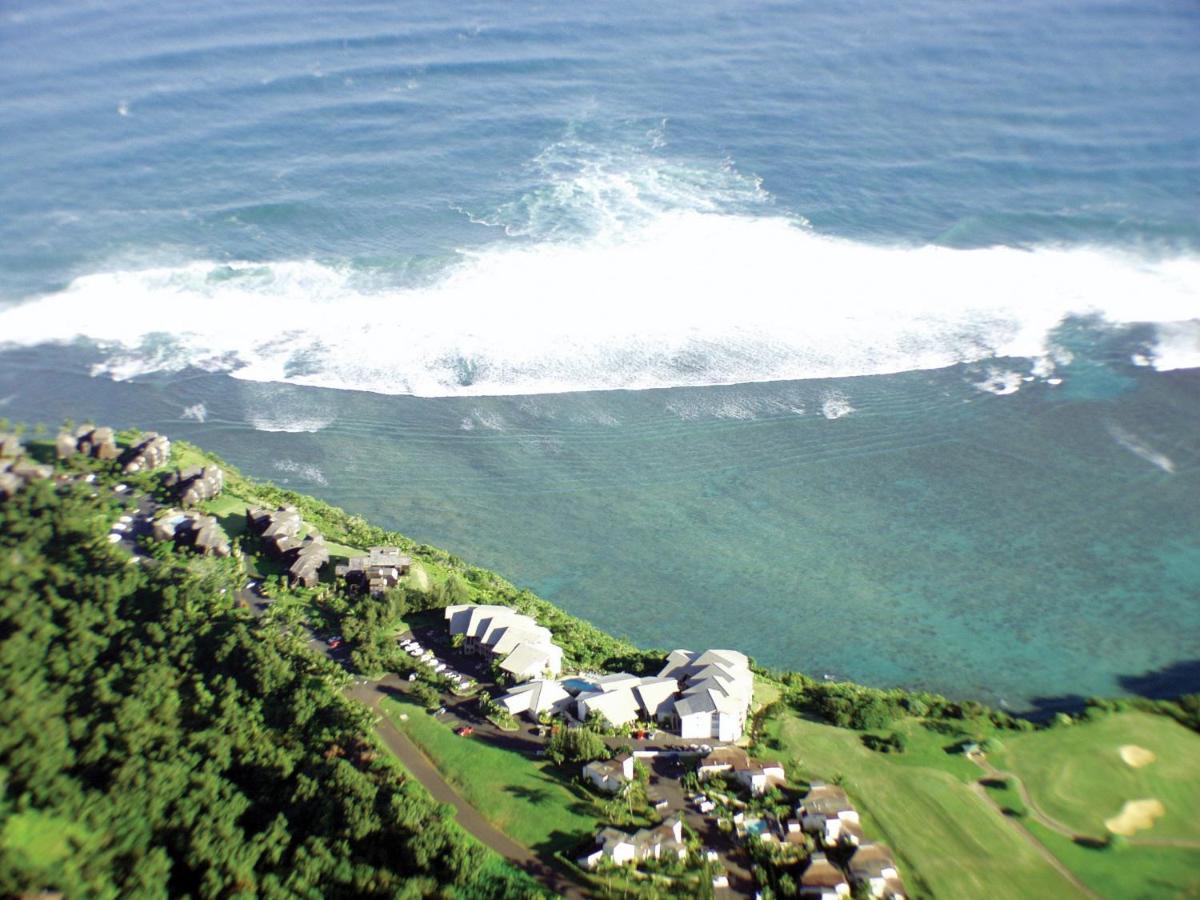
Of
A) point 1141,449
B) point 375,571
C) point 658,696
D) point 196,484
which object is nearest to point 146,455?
point 196,484

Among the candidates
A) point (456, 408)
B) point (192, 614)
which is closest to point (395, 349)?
point (456, 408)

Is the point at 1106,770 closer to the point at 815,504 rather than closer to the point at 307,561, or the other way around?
the point at 815,504

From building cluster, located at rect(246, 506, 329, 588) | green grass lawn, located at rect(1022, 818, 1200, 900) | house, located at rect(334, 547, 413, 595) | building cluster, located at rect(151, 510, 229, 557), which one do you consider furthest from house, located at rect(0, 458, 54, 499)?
green grass lawn, located at rect(1022, 818, 1200, 900)

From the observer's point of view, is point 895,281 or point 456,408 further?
point 895,281

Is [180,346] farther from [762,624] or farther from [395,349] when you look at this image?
[762,624]

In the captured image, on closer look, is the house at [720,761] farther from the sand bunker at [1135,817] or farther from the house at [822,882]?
the sand bunker at [1135,817]

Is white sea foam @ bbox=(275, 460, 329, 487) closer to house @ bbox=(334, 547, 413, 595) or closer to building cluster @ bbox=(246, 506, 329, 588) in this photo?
building cluster @ bbox=(246, 506, 329, 588)
